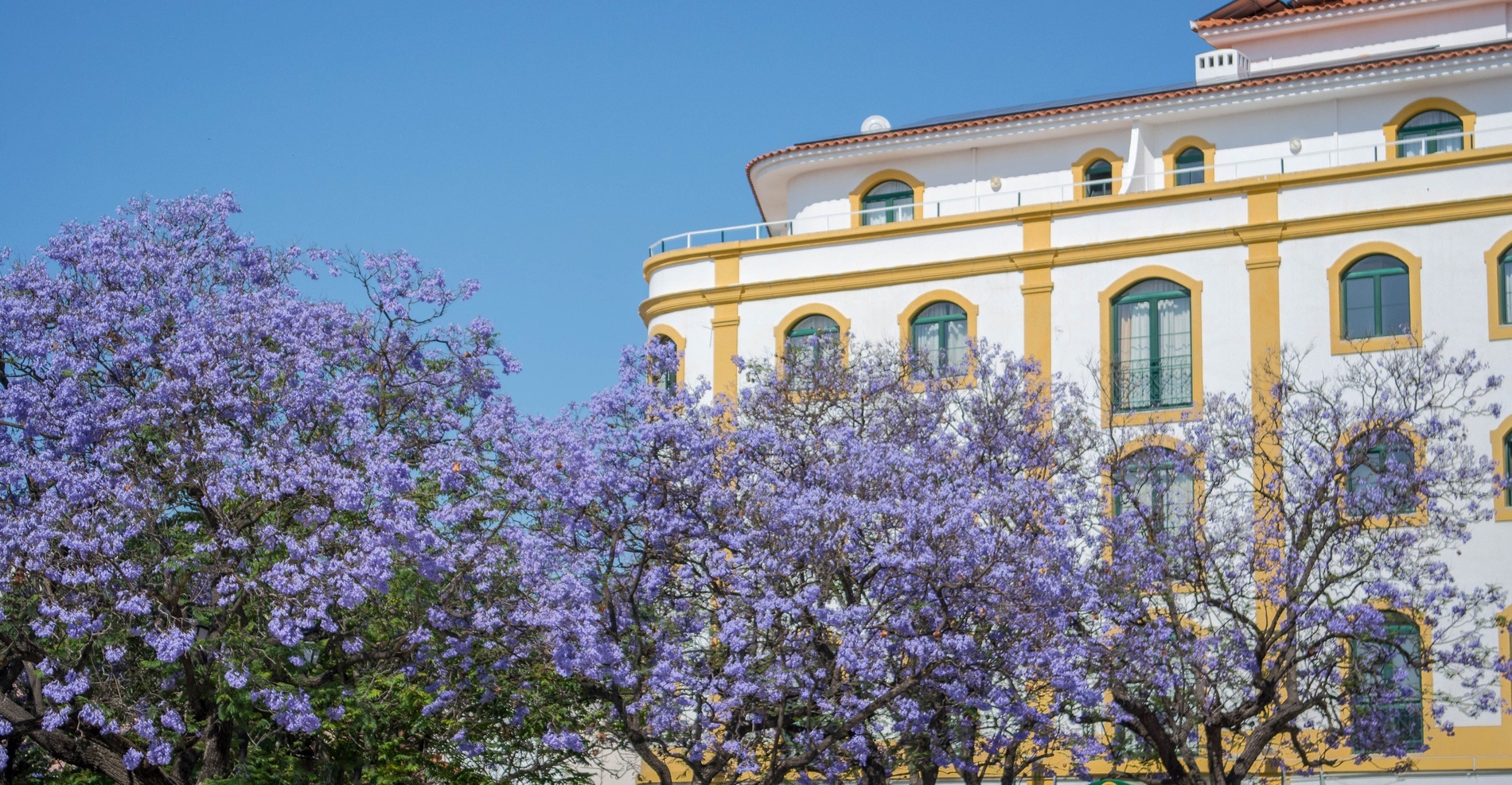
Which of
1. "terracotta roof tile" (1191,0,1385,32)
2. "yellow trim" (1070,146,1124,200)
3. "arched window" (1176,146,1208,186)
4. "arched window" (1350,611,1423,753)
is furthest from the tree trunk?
"terracotta roof tile" (1191,0,1385,32)

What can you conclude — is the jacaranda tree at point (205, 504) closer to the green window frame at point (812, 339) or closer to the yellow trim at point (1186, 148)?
the green window frame at point (812, 339)

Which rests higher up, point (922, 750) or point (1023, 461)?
point (1023, 461)

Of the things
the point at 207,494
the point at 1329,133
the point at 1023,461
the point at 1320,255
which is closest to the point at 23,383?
the point at 207,494

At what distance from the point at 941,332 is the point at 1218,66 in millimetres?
8716

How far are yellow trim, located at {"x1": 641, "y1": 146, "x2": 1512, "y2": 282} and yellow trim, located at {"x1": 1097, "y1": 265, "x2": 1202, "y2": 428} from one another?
4.41ft

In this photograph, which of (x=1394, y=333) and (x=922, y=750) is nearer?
(x=922, y=750)

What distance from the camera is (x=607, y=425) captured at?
2270 centimetres

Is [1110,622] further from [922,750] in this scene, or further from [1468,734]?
[1468,734]

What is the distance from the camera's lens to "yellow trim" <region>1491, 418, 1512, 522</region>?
29.6 m

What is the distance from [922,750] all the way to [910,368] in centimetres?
763

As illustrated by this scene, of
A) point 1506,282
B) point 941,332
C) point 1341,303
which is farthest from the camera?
point 941,332

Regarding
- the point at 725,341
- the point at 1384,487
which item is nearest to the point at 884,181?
the point at 725,341

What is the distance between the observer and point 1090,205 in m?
33.6

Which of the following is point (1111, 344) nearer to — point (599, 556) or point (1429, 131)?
point (1429, 131)
